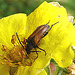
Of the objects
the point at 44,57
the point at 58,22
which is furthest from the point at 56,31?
the point at 44,57

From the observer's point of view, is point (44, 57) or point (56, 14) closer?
point (44, 57)

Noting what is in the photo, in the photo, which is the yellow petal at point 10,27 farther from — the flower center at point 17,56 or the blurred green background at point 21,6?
the blurred green background at point 21,6

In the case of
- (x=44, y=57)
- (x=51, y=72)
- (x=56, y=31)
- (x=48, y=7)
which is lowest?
(x=51, y=72)

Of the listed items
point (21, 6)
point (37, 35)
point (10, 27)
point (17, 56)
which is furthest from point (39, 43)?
point (21, 6)

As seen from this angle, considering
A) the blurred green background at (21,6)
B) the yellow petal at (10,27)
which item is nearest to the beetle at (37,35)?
the yellow petal at (10,27)

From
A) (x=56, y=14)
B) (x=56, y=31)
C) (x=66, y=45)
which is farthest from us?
(x=56, y=14)

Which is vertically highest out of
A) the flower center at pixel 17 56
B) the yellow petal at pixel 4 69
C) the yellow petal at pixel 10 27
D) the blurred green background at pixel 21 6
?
the yellow petal at pixel 10 27

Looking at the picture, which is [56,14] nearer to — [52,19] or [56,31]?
[52,19]

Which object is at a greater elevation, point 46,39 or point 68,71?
point 46,39

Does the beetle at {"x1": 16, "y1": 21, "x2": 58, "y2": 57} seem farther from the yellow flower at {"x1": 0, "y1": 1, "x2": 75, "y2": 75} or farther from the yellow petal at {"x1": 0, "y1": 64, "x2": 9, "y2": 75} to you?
the yellow petal at {"x1": 0, "y1": 64, "x2": 9, "y2": 75}
